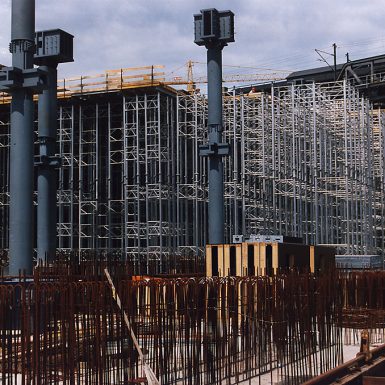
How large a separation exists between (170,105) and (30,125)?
16688mm

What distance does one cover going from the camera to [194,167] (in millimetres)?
34500

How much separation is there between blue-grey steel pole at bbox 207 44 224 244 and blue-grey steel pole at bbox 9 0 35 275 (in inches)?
332

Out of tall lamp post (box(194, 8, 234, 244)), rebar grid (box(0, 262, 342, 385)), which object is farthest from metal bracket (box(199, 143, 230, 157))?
rebar grid (box(0, 262, 342, 385))

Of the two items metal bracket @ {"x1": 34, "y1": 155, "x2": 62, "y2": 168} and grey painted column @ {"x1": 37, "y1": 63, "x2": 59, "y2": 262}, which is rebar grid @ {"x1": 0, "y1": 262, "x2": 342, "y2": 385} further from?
metal bracket @ {"x1": 34, "y1": 155, "x2": 62, "y2": 168}

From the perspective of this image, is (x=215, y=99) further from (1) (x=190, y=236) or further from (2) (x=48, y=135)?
(1) (x=190, y=236)

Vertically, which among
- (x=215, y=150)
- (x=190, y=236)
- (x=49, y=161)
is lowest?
(x=190, y=236)

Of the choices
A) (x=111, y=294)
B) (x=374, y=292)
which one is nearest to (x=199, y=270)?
(x=374, y=292)

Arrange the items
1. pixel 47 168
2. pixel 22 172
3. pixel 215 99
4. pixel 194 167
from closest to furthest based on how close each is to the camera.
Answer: pixel 22 172 → pixel 47 168 → pixel 215 99 → pixel 194 167

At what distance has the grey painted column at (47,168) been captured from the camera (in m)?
23.3

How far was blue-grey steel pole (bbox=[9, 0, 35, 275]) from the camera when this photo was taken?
56.3 feet

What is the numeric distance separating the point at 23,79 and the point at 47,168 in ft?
22.7

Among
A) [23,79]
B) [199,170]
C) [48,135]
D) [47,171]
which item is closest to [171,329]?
[23,79]

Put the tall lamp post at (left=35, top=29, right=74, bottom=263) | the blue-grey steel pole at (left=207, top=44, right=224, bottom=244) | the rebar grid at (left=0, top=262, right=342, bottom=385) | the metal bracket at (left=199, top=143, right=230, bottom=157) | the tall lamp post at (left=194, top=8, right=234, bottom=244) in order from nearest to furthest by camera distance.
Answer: the rebar grid at (left=0, top=262, right=342, bottom=385) < the tall lamp post at (left=35, top=29, right=74, bottom=263) < the tall lamp post at (left=194, top=8, right=234, bottom=244) < the blue-grey steel pole at (left=207, top=44, right=224, bottom=244) < the metal bracket at (left=199, top=143, right=230, bottom=157)

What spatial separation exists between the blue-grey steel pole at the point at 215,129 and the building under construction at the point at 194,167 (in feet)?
20.9
